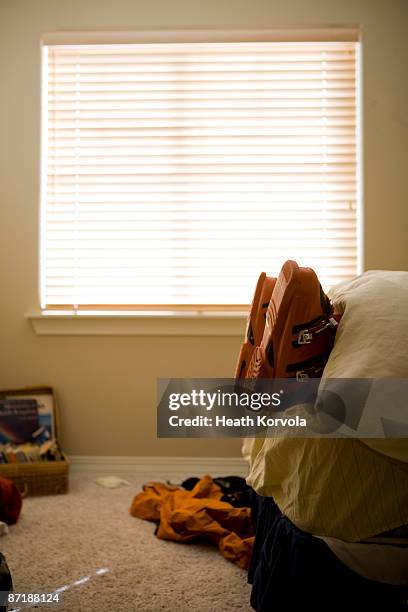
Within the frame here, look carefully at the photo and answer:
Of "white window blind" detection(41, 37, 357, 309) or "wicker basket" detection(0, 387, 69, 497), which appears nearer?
"wicker basket" detection(0, 387, 69, 497)

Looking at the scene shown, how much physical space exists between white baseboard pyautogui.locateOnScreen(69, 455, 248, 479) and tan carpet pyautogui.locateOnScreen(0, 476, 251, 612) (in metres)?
0.52

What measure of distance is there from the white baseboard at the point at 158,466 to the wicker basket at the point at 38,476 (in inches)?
13.4

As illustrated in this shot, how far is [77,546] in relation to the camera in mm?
2111

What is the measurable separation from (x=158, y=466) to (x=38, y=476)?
2.05 feet

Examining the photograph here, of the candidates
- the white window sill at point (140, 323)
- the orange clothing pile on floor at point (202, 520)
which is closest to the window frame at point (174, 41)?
the white window sill at point (140, 323)

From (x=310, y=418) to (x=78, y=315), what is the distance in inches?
80.7

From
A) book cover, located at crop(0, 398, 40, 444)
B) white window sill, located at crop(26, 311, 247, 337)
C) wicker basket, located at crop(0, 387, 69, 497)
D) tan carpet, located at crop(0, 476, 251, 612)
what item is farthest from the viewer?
white window sill, located at crop(26, 311, 247, 337)

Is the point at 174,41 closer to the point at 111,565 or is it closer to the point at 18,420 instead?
the point at 18,420

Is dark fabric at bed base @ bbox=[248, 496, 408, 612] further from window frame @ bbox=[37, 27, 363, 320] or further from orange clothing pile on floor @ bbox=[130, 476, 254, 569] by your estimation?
window frame @ bbox=[37, 27, 363, 320]

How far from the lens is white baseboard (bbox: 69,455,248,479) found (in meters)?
3.10

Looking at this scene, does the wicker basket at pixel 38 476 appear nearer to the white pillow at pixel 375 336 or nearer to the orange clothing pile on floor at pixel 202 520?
the orange clothing pile on floor at pixel 202 520

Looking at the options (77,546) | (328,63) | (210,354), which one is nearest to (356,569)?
(77,546)

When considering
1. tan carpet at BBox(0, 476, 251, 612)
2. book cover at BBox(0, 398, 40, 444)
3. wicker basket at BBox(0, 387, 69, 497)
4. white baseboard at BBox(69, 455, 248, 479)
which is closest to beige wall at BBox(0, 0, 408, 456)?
white baseboard at BBox(69, 455, 248, 479)

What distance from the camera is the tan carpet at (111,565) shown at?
167 centimetres
